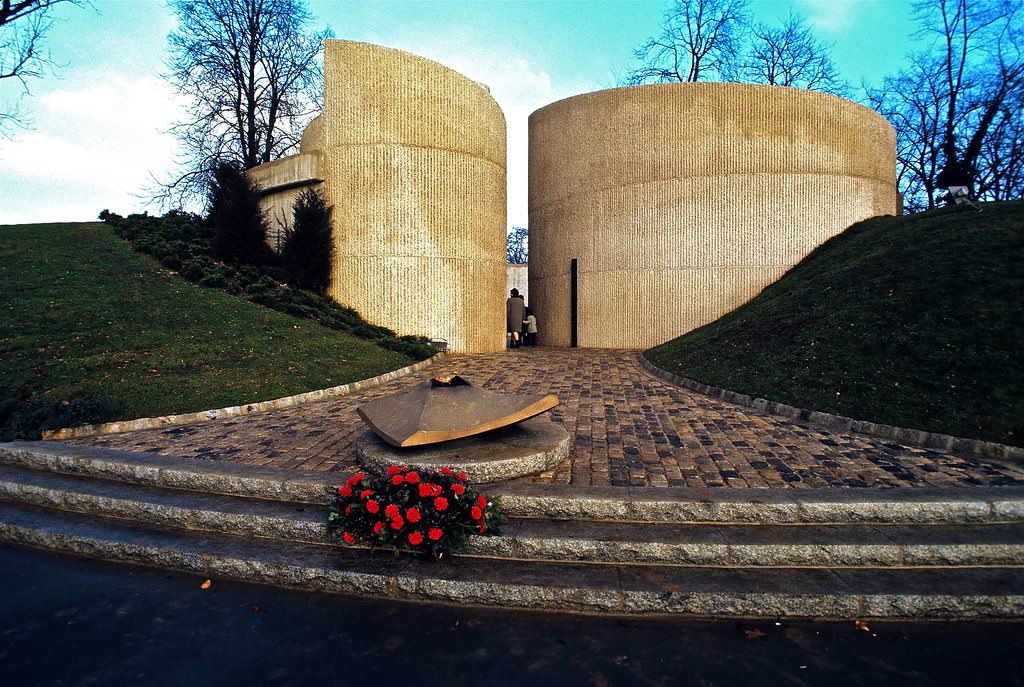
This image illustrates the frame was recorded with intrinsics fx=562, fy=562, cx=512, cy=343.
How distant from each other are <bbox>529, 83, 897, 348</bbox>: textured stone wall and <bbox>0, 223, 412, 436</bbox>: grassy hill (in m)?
8.35

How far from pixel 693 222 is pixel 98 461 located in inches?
638

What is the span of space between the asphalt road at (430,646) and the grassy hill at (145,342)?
530cm

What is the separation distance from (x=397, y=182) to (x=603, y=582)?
13.9 metres

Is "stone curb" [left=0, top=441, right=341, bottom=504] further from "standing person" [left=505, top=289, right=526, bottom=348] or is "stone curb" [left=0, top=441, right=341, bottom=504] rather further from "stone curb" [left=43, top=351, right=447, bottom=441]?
"standing person" [left=505, top=289, right=526, bottom=348]

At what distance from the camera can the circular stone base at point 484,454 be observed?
5039 mm

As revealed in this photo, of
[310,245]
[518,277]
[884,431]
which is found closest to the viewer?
[884,431]

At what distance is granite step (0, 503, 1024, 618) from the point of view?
3.59 meters

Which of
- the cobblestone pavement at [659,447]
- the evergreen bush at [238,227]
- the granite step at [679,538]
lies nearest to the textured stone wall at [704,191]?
the cobblestone pavement at [659,447]

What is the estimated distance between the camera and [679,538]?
14.0 feet

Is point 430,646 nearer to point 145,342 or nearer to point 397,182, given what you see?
point 145,342

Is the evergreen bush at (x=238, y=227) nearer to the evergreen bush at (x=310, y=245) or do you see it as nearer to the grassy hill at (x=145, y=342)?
the evergreen bush at (x=310, y=245)

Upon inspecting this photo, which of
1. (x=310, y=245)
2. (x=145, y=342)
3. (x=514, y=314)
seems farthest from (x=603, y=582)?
(x=514, y=314)

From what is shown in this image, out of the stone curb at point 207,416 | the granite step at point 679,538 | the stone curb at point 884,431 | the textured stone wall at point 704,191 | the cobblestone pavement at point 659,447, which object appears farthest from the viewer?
the textured stone wall at point 704,191

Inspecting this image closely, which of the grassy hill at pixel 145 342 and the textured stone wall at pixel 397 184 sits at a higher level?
the textured stone wall at pixel 397 184
